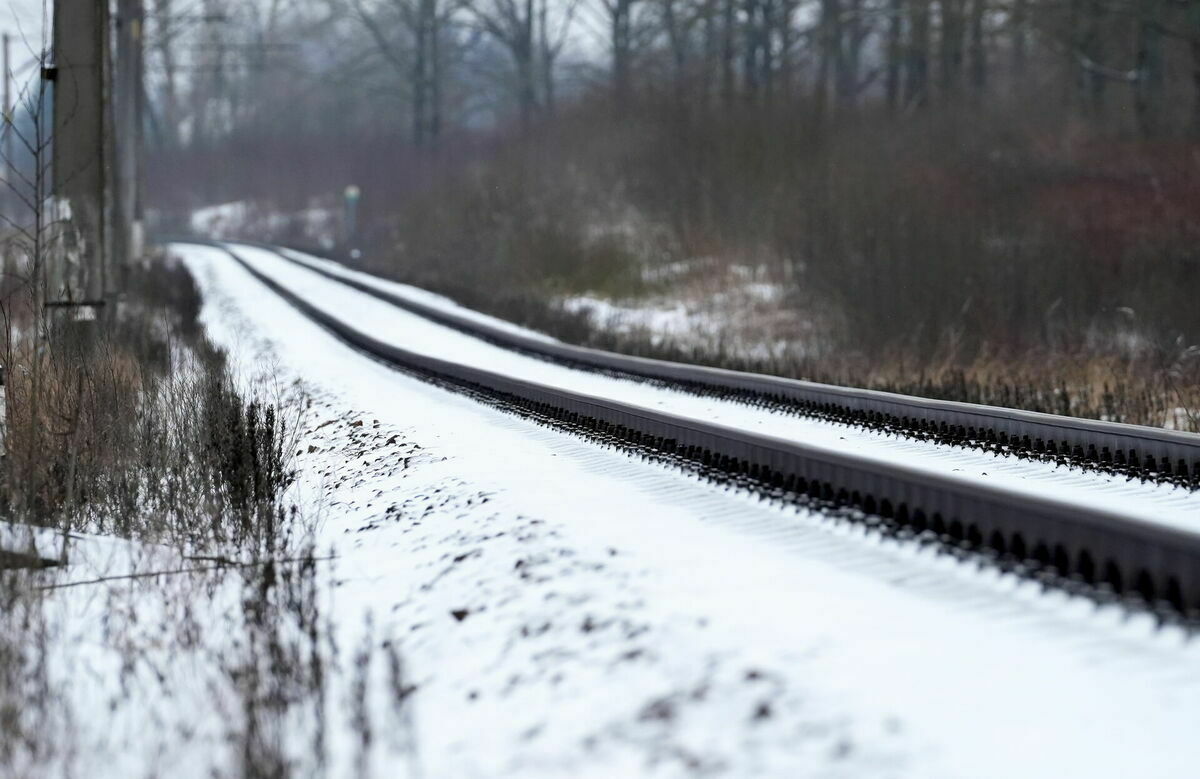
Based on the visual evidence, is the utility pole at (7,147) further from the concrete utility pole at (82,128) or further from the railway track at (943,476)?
the railway track at (943,476)

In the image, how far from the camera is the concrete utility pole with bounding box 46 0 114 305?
38.3 feet

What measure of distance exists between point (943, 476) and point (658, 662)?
1.67 meters

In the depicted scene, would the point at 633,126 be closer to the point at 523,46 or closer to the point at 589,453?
the point at 523,46

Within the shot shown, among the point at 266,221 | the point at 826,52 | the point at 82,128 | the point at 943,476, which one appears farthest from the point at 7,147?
the point at 266,221

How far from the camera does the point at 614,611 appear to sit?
4102mm

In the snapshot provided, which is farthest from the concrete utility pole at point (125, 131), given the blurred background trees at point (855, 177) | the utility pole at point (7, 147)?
the blurred background trees at point (855, 177)

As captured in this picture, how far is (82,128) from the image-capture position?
38.7ft

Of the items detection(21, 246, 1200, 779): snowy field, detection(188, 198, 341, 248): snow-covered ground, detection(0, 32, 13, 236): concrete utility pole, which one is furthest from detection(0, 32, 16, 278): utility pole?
detection(188, 198, 341, 248): snow-covered ground

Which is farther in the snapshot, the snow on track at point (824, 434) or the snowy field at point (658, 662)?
the snow on track at point (824, 434)

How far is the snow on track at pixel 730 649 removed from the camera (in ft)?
10.1

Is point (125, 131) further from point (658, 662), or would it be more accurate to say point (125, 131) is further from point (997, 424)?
point (658, 662)

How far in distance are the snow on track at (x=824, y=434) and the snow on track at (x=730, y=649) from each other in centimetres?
65

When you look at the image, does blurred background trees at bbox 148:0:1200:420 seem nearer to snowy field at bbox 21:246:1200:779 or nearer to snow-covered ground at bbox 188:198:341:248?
snow-covered ground at bbox 188:198:341:248

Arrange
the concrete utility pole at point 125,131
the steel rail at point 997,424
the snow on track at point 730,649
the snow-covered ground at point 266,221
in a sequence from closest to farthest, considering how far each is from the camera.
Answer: the snow on track at point 730,649, the steel rail at point 997,424, the concrete utility pole at point 125,131, the snow-covered ground at point 266,221
